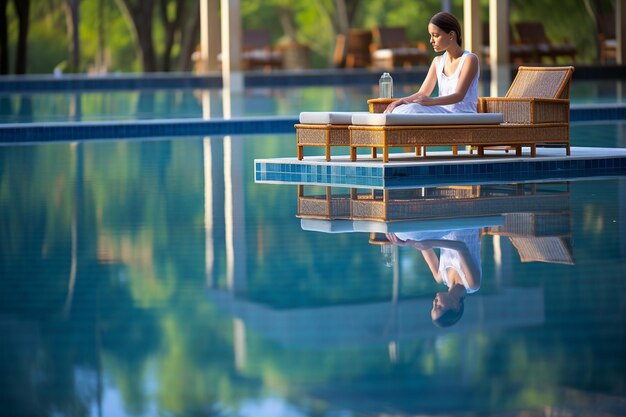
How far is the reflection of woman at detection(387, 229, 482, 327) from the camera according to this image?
4.02m

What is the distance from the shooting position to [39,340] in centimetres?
373

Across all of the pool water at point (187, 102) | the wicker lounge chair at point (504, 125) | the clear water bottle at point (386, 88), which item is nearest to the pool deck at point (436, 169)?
the wicker lounge chair at point (504, 125)

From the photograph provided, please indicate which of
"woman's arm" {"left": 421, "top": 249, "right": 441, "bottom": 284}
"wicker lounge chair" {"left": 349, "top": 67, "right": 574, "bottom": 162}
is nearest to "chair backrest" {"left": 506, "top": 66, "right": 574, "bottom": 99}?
"wicker lounge chair" {"left": 349, "top": 67, "right": 574, "bottom": 162}

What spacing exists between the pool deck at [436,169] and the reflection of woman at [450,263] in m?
2.14

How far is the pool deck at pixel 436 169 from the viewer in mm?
7820

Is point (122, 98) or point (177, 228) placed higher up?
point (122, 98)

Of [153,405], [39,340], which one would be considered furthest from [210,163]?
[153,405]

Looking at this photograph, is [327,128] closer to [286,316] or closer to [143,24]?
[286,316]

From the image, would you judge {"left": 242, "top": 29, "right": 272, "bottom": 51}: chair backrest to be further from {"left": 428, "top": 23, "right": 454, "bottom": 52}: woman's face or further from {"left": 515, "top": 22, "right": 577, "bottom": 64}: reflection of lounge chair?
{"left": 428, "top": 23, "right": 454, "bottom": 52}: woman's face

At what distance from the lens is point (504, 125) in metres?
8.26

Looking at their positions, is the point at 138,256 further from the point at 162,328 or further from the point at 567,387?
the point at 567,387

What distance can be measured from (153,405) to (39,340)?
2.66 feet

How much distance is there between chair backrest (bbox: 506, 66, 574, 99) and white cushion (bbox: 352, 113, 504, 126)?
56cm

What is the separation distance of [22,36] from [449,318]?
21.9 metres
